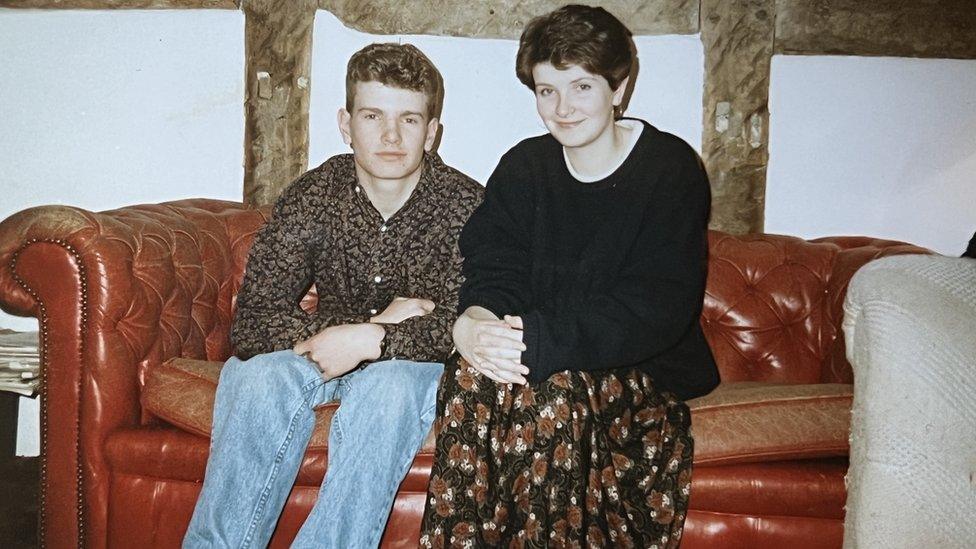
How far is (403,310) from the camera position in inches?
67.0

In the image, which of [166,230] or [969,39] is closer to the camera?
→ [166,230]

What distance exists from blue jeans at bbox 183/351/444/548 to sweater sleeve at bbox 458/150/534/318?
0.28 meters

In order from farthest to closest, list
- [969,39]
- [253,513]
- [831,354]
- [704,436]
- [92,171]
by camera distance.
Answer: [92,171], [969,39], [831,354], [704,436], [253,513]

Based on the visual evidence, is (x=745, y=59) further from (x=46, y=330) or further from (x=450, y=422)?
(x=46, y=330)

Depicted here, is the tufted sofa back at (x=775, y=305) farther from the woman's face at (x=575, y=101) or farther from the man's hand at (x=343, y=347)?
the man's hand at (x=343, y=347)

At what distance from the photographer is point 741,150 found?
7.86 feet

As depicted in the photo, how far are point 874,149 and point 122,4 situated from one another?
2.81 metres

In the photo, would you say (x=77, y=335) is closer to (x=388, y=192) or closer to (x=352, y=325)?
(x=352, y=325)

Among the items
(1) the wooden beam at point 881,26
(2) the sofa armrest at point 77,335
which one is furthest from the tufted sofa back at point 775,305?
(2) the sofa armrest at point 77,335

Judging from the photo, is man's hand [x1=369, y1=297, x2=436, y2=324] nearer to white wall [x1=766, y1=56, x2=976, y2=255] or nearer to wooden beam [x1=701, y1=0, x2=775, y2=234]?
wooden beam [x1=701, y1=0, x2=775, y2=234]

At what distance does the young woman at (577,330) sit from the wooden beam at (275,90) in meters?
0.97

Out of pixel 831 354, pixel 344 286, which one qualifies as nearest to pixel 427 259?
pixel 344 286

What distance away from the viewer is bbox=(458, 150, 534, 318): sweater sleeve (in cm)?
167

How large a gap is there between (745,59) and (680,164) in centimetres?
97
